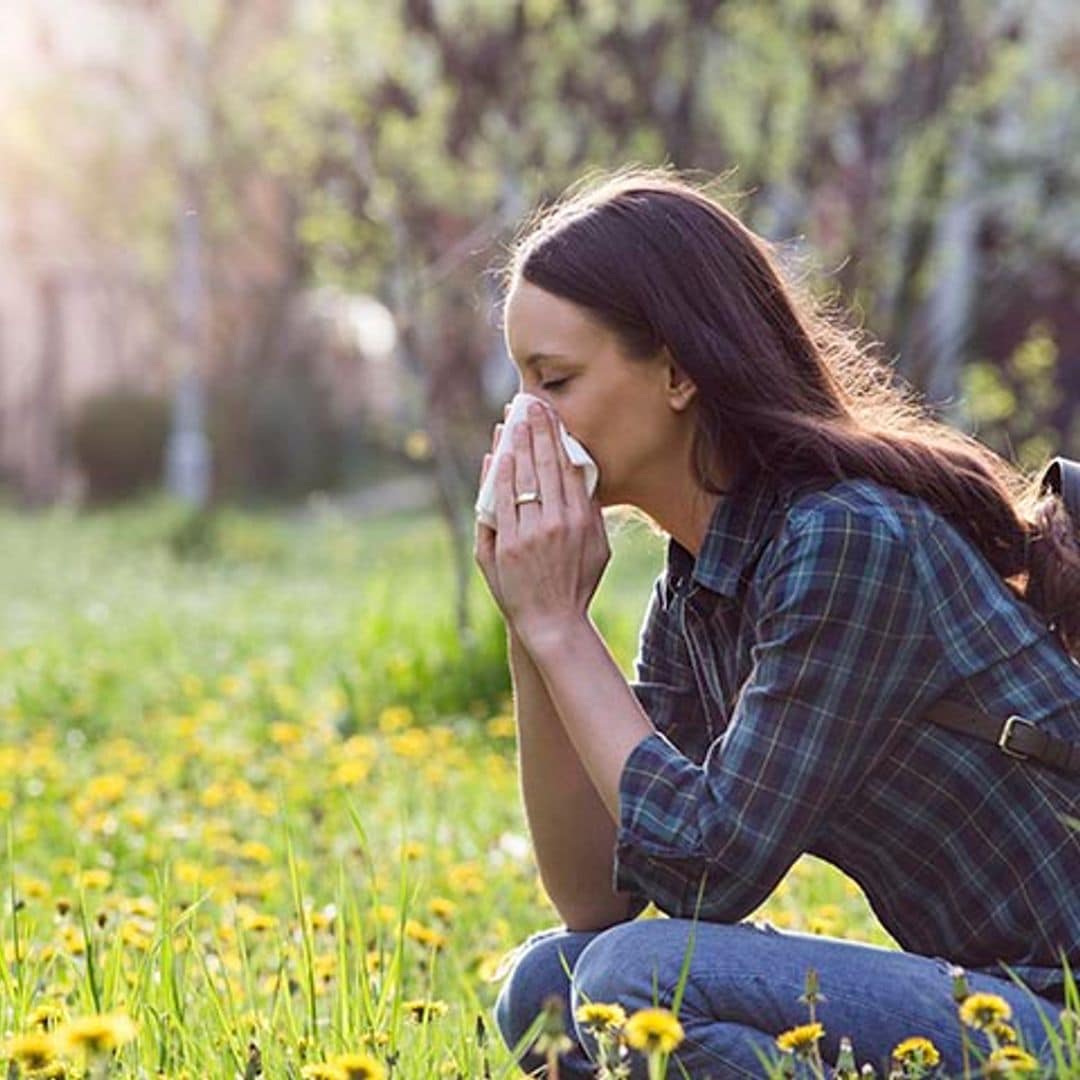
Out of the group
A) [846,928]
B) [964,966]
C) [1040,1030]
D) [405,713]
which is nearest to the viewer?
[1040,1030]

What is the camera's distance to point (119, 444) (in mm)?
22703

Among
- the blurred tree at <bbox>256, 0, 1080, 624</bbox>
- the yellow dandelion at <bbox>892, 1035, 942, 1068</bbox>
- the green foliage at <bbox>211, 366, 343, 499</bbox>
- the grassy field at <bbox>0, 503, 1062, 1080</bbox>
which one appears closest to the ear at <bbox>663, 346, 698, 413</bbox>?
the grassy field at <bbox>0, 503, 1062, 1080</bbox>

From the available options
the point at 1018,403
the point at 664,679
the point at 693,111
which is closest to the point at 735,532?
the point at 664,679

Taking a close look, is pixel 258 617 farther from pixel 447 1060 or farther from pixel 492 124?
pixel 447 1060

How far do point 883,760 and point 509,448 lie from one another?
54 cm

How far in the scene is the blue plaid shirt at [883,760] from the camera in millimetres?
2189

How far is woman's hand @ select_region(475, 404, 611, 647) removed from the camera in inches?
93.5

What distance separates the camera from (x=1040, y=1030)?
2189 mm

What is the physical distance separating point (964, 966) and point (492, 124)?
26.5 feet

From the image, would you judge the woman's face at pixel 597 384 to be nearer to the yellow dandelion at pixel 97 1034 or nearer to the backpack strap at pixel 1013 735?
the backpack strap at pixel 1013 735

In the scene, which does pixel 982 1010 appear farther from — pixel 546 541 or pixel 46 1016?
pixel 46 1016

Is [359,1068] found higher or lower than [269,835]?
higher

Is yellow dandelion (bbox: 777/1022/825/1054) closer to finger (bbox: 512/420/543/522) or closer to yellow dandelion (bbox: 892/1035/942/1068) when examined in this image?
yellow dandelion (bbox: 892/1035/942/1068)

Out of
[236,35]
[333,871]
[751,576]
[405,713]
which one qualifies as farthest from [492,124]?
[236,35]
